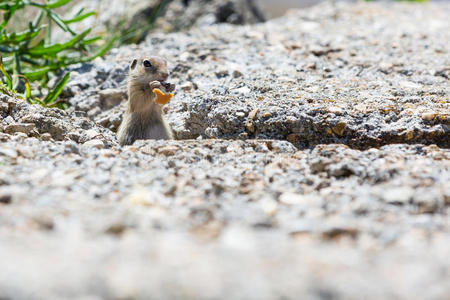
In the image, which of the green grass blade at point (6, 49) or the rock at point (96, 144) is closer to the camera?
the rock at point (96, 144)

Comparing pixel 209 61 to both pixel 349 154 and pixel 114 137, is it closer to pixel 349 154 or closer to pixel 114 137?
pixel 114 137

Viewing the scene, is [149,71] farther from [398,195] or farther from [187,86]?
[398,195]

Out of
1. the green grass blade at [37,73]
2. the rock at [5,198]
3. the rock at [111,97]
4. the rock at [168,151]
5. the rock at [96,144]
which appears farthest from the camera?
the rock at [111,97]

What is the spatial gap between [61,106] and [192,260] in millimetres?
2519

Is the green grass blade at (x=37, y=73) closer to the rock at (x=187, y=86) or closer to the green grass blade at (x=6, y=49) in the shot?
the green grass blade at (x=6, y=49)

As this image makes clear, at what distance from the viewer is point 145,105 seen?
3143 mm

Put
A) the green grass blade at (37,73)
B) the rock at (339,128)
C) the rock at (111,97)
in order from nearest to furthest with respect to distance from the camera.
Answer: the rock at (339,128) → the green grass blade at (37,73) → the rock at (111,97)

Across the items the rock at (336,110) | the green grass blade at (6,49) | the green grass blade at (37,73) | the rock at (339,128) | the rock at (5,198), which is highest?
Result: the green grass blade at (6,49)

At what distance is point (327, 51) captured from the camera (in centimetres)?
367

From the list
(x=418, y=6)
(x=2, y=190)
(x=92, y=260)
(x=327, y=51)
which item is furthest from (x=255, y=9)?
(x=92, y=260)

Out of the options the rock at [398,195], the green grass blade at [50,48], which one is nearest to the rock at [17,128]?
the green grass blade at [50,48]

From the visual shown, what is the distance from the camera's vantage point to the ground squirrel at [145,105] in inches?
117

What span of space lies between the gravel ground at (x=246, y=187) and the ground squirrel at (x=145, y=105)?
0.14 m

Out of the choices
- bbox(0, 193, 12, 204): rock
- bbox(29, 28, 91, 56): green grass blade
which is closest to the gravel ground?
bbox(0, 193, 12, 204): rock
